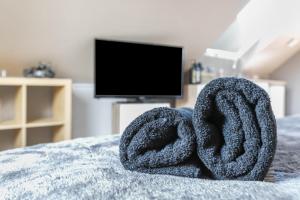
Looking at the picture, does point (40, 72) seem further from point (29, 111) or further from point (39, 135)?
point (39, 135)

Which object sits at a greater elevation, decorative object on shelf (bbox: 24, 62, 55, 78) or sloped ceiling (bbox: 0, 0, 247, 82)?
sloped ceiling (bbox: 0, 0, 247, 82)

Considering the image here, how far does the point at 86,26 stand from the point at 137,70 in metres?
0.63

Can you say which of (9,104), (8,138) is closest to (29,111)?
(9,104)

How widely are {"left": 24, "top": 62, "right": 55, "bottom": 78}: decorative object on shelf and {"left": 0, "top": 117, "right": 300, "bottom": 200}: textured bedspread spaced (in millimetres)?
1578

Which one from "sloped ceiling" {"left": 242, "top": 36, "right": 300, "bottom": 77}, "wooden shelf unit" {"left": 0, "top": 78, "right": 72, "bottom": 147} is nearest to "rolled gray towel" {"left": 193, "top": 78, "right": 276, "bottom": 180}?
"wooden shelf unit" {"left": 0, "top": 78, "right": 72, "bottom": 147}

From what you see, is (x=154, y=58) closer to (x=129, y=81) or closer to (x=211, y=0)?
(x=129, y=81)

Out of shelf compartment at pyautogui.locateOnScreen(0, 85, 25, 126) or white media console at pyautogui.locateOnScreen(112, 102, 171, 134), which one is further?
white media console at pyautogui.locateOnScreen(112, 102, 171, 134)

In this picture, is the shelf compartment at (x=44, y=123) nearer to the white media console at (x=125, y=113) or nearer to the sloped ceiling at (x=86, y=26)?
the sloped ceiling at (x=86, y=26)

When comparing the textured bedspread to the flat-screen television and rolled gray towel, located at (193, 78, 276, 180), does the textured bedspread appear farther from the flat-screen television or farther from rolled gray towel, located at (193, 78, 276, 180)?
the flat-screen television

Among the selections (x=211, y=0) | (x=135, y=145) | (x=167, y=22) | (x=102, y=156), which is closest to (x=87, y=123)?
(x=167, y=22)

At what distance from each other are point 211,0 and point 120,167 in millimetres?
2454

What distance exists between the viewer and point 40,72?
2.27m

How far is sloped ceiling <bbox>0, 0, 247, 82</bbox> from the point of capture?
85.7 inches

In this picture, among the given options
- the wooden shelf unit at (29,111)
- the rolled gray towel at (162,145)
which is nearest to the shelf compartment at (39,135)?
the wooden shelf unit at (29,111)
